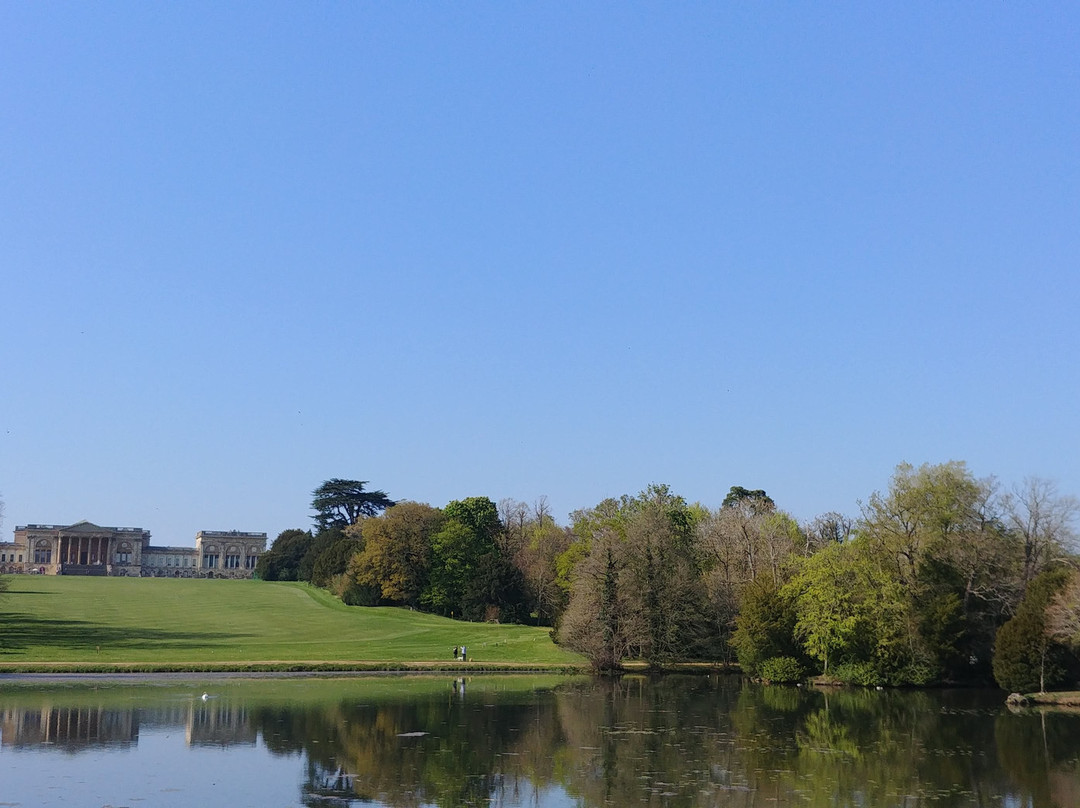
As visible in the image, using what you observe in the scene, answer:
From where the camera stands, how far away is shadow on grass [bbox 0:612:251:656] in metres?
62.4

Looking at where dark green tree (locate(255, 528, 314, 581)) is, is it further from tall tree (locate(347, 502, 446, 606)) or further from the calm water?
the calm water

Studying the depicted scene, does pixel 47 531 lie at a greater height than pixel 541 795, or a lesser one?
greater

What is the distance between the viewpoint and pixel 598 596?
58719 millimetres

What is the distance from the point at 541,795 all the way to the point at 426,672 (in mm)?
31741

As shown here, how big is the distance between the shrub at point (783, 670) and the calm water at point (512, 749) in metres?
7.75

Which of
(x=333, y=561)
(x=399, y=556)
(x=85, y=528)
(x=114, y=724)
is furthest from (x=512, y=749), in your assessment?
(x=85, y=528)

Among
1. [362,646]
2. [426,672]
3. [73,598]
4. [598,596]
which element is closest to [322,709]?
[426,672]

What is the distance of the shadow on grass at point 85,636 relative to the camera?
62.4m

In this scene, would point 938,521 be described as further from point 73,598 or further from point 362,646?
point 73,598

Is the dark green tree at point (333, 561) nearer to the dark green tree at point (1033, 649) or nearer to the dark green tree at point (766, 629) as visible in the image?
the dark green tree at point (766, 629)

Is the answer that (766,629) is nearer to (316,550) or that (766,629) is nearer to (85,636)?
(85,636)

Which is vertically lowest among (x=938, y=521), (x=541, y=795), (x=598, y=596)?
(x=541, y=795)

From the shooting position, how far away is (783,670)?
5366 centimetres

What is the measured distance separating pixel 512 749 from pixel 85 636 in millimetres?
46357
